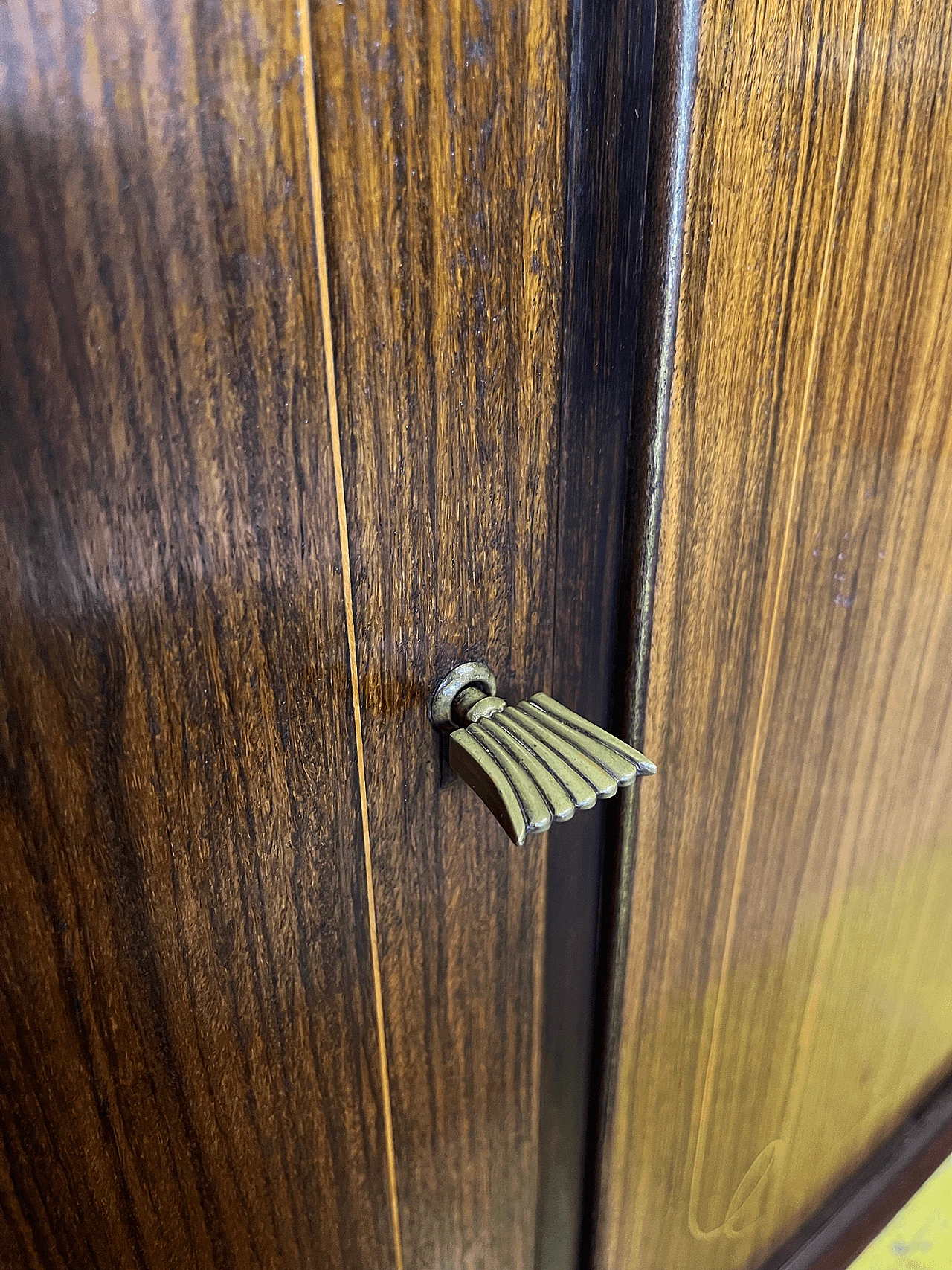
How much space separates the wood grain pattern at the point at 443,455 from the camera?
0.82 ft

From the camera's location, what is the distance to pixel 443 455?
29 centimetres

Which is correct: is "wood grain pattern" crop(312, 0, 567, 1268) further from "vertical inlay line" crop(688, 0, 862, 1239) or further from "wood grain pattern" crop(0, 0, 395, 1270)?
"vertical inlay line" crop(688, 0, 862, 1239)

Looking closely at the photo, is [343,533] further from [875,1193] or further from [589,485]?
[875,1193]

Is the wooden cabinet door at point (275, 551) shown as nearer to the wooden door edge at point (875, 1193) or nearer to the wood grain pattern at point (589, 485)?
the wood grain pattern at point (589, 485)

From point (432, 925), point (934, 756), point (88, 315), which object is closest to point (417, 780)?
point (432, 925)

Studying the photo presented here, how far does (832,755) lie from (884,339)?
0.24 m

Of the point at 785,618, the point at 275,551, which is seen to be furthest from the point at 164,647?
the point at 785,618

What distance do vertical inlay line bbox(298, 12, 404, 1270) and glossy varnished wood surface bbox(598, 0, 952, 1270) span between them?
0.13m

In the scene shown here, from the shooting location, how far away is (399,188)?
0.84 ft

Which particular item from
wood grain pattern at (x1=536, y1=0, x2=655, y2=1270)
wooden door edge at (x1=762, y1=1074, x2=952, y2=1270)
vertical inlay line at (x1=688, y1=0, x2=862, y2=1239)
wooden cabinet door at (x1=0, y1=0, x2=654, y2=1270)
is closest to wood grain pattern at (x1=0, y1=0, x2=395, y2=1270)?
wooden cabinet door at (x1=0, y1=0, x2=654, y2=1270)

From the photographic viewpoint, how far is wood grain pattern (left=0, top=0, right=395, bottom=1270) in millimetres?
204

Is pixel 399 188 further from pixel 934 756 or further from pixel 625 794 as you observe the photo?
pixel 934 756

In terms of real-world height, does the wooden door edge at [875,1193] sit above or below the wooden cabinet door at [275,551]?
below

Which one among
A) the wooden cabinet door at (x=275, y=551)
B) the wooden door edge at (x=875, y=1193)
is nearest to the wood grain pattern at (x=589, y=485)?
the wooden cabinet door at (x=275, y=551)
